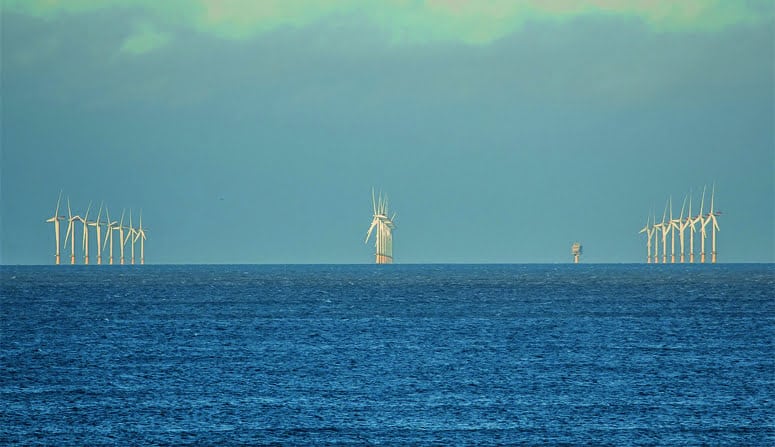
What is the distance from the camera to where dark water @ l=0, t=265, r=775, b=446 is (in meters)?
44.3

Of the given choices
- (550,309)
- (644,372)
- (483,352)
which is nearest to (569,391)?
(644,372)

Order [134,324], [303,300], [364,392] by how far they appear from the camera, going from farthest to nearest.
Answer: [303,300] → [134,324] → [364,392]

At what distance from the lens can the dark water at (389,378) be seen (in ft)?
145

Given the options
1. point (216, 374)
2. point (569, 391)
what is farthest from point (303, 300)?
point (569, 391)

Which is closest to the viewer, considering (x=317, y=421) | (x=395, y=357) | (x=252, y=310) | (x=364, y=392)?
(x=317, y=421)

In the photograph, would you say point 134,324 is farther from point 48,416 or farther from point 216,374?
point 48,416

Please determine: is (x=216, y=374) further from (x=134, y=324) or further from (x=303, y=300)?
(x=303, y=300)

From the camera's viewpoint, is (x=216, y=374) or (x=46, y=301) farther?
(x=46, y=301)

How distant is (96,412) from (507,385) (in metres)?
18.8

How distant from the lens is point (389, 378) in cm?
5875

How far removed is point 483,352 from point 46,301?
80982 millimetres

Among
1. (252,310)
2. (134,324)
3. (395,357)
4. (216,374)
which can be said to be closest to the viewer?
(216,374)

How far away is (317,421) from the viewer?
46.4 m

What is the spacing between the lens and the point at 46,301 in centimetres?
13925
